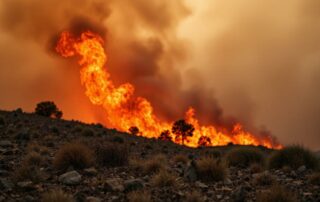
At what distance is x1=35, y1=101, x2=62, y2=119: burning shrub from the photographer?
79.3 meters

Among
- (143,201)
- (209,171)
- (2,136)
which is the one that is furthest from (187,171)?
(2,136)

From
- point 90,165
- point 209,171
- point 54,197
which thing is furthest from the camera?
point 90,165

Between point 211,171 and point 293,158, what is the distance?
6112mm

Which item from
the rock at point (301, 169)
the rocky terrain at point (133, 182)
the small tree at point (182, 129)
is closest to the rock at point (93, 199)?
the rocky terrain at point (133, 182)

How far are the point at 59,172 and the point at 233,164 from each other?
32.6 ft

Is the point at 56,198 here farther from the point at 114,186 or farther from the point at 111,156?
the point at 111,156

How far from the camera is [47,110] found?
8038 cm

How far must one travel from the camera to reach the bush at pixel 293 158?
19812 mm

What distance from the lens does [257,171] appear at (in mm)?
18172

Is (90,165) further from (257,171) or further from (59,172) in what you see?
(257,171)

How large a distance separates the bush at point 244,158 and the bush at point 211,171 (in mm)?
5904

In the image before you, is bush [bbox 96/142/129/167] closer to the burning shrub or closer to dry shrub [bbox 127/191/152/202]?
dry shrub [bbox 127/191/152/202]

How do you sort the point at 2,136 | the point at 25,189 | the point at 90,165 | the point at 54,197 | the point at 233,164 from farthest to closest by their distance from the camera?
1. the point at 2,136
2. the point at 233,164
3. the point at 90,165
4. the point at 25,189
5. the point at 54,197

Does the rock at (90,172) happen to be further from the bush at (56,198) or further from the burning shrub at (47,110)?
the burning shrub at (47,110)
